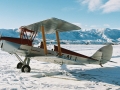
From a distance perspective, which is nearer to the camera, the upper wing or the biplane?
the upper wing

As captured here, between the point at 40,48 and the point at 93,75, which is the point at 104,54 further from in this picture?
the point at 40,48

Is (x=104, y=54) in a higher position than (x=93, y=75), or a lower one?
higher

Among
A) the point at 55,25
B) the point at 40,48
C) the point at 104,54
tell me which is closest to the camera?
the point at 55,25

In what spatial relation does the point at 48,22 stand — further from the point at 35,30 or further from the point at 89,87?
the point at 89,87

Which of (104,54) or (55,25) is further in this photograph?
(104,54)

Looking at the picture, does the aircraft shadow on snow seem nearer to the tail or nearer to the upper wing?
the tail

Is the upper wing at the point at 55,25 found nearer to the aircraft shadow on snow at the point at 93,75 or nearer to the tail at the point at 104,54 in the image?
the aircraft shadow on snow at the point at 93,75

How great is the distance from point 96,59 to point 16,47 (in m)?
5.30

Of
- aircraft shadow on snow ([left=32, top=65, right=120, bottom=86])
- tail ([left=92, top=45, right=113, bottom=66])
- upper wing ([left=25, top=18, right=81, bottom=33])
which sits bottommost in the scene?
aircraft shadow on snow ([left=32, top=65, right=120, bottom=86])

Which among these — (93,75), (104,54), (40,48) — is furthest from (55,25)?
(104,54)

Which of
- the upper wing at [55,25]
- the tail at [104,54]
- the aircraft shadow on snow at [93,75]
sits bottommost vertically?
the aircraft shadow on snow at [93,75]

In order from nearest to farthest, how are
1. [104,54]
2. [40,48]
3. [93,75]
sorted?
[93,75], [40,48], [104,54]

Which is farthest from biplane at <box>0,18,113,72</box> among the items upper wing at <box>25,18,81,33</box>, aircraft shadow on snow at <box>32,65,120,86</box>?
aircraft shadow on snow at <box>32,65,120,86</box>

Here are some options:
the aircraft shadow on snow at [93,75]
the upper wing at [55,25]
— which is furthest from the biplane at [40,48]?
the aircraft shadow on snow at [93,75]
